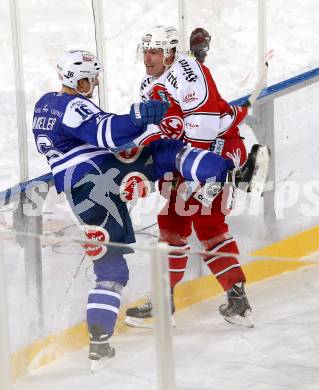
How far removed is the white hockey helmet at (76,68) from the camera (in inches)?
148

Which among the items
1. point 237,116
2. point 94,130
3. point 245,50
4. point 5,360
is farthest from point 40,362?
point 245,50

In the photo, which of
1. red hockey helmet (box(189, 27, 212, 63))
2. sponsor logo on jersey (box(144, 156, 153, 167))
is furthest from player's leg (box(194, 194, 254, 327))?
red hockey helmet (box(189, 27, 212, 63))

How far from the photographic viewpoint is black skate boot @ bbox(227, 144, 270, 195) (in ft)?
12.8

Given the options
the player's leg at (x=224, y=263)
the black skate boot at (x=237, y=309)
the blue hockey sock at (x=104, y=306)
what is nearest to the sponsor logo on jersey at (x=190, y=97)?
the player's leg at (x=224, y=263)

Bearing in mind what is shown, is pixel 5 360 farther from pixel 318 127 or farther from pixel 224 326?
pixel 318 127

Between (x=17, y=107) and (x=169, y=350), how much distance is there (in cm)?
172

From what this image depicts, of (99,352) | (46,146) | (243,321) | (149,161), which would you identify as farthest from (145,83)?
(99,352)

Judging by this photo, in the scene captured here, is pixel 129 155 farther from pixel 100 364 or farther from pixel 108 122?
pixel 100 364

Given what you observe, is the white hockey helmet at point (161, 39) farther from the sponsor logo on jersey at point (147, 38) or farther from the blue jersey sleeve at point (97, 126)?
the blue jersey sleeve at point (97, 126)

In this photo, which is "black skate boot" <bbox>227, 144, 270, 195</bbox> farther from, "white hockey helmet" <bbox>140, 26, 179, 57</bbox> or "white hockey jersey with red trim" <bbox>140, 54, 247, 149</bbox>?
"white hockey helmet" <bbox>140, 26, 179, 57</bbox>

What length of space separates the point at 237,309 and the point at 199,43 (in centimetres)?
184

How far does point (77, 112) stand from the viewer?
143 inches

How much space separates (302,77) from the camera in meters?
5.10

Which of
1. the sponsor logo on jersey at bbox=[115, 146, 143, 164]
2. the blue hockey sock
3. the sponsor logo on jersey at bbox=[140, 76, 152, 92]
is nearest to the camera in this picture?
the blue hockey sock
